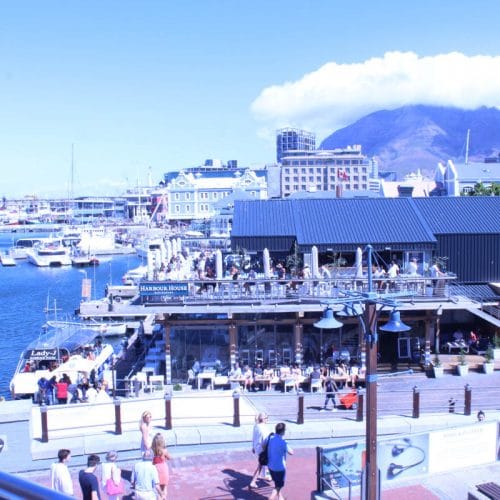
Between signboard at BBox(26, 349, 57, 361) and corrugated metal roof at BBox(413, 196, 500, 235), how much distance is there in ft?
60.3

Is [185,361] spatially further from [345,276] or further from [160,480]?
[160,480]

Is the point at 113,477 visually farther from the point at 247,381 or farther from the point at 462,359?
the point at 462,359

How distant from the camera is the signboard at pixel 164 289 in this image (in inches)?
884

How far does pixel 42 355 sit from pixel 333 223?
15.2 meters

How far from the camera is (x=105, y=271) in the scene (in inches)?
3994

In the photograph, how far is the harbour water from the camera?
45.8 metres

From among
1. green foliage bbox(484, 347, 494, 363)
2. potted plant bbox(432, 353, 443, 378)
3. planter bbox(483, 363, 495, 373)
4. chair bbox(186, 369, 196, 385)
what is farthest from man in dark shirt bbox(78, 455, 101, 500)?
green foliage bbox(484, 347, 494, 363)

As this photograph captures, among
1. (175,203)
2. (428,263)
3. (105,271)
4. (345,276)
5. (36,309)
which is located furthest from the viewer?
(175,203)

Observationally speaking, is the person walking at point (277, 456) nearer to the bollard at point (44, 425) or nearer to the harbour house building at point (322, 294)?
the bollard at point (44, 425)

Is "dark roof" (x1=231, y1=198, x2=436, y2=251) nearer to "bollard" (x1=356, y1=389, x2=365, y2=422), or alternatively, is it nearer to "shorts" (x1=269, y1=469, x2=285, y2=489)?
"bollard" (x1=356, y1=389, x2=365, y2=422)

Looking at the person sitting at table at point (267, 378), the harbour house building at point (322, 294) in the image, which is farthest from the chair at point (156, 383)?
the person sitting at table at point (267, 378)

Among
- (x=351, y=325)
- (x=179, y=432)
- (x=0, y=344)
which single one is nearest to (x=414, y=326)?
(x=351, y=325)

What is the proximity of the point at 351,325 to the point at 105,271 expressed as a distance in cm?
8255

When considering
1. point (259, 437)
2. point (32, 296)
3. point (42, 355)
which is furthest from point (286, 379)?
point (32, 296)
